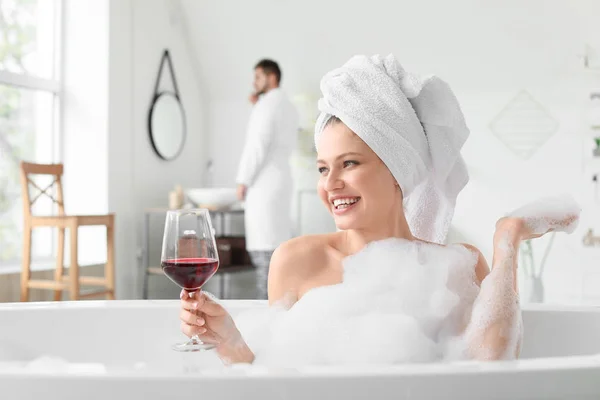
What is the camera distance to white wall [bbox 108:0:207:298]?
14.9 feet

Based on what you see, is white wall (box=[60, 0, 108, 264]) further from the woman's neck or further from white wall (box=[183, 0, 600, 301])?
the woman's neck

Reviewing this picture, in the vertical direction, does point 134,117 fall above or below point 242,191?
above

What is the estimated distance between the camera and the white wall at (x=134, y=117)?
4.55m

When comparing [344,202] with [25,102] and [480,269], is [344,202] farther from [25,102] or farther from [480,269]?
[25,102]

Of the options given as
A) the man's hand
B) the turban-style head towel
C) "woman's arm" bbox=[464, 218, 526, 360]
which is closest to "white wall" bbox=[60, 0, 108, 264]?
the man's hand

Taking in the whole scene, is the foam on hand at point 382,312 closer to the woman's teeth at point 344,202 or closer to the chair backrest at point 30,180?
the woman's teeth at point 344,202

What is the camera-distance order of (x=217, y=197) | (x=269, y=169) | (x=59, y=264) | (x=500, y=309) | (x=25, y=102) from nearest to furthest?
(x=500, y=309) < (x=59, y=264) < (x=269, y=169) < (x=25, y=102) < (x=217, y=197)

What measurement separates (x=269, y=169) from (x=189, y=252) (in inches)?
115

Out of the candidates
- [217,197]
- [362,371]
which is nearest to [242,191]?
[217,197]

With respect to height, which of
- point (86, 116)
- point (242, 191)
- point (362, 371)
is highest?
point (86, 116)

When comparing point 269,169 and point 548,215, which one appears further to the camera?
point 269,169

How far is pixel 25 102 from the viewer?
4.25m

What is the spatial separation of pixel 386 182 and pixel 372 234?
0.12 m

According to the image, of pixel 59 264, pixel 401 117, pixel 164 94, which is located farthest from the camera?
pixel 164 94
